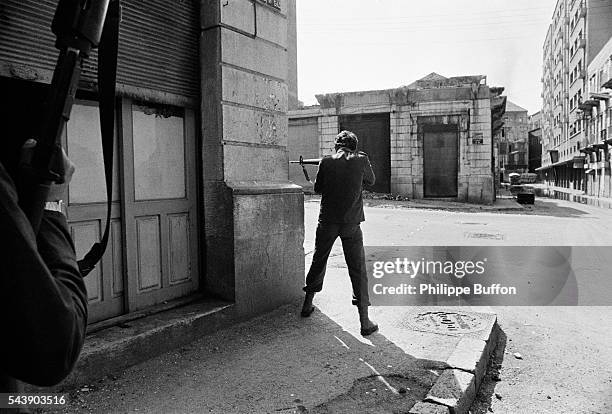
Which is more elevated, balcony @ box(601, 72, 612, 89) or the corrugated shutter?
balcony @ box(601, 72, 612, 89)

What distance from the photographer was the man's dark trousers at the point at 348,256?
17.7 feet

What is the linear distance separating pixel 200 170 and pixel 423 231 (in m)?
9.89

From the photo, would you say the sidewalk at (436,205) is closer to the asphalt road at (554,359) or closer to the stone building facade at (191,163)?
the asphalt road at (554,359)

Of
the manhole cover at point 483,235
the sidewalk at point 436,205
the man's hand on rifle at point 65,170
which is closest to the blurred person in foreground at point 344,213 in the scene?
the man's hand on rifle at point 65,170

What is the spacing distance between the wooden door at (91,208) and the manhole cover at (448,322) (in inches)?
129

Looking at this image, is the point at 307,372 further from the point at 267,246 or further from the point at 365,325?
the point at 267,246

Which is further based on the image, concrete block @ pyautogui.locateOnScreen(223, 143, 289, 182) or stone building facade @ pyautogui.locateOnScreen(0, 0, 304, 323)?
concrete block @ pyautogui.locateOnScreen(223, 143, 289, 182)

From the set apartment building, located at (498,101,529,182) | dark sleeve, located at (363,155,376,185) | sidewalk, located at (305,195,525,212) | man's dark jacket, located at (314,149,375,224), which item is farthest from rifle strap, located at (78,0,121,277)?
apartment building, located at (498,101,529,182)

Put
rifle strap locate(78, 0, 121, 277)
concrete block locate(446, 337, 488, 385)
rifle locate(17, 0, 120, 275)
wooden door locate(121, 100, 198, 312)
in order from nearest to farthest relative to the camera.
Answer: rifle locate(17, 0, 120, 275)
rifle strap locate(78, 0, 121, 277)
concrete block locate(446, 337, 488, 385)
wooden door locate(121, 100, 198, 312)

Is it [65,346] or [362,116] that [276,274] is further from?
[362,116]

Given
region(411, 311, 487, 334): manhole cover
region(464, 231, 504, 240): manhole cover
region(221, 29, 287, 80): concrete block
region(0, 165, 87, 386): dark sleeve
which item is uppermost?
region(221, 29, 287, 80): concrete block

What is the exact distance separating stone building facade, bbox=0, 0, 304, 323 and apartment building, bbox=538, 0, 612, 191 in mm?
41587

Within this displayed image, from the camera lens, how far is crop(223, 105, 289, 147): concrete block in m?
5.48

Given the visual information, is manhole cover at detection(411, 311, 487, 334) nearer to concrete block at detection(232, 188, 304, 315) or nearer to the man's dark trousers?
the man's dark trousers
